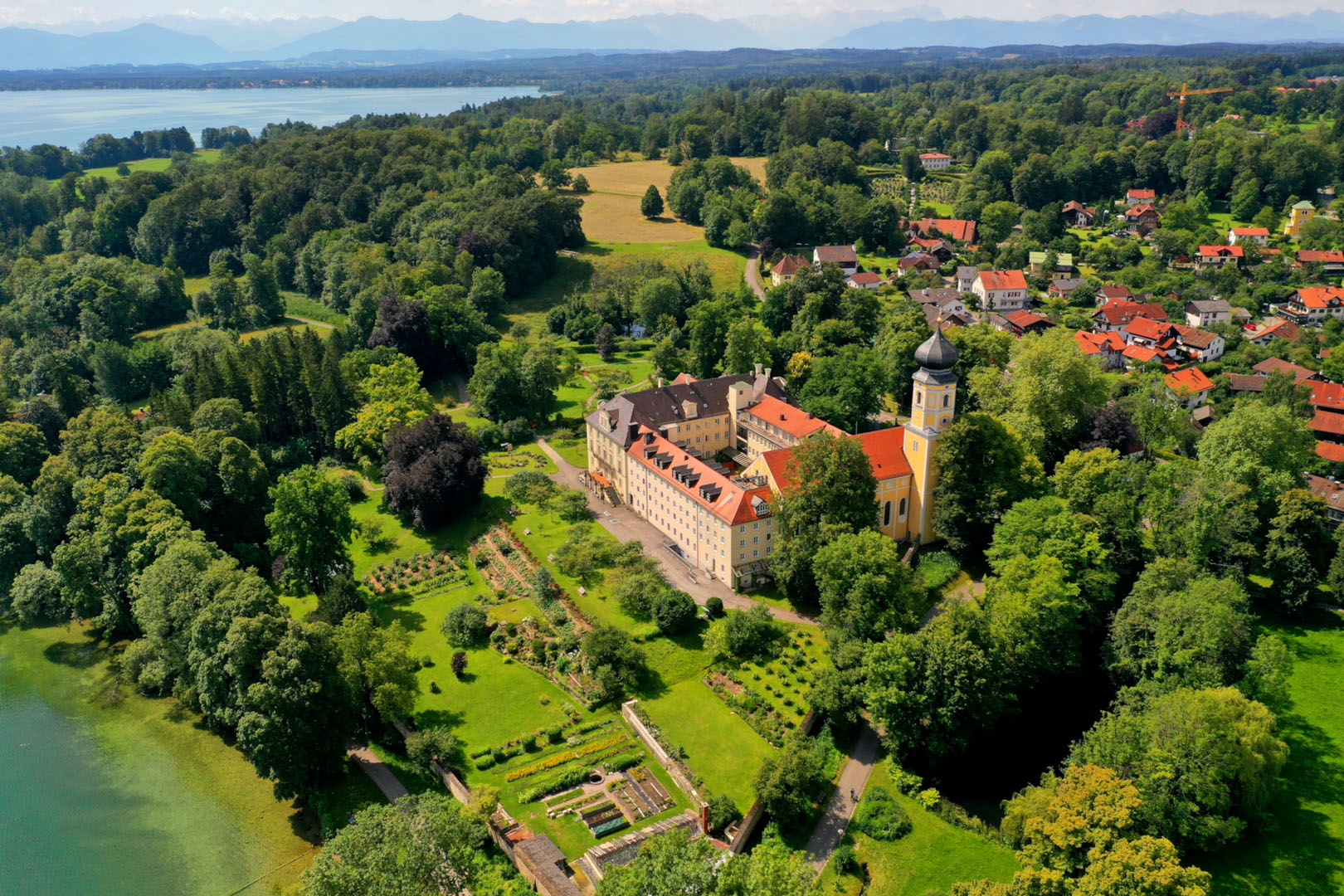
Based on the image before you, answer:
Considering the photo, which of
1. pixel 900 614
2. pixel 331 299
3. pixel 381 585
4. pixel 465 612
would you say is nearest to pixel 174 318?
pixel 331 299

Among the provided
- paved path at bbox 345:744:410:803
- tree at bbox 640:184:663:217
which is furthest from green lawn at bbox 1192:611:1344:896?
tree at bbox 640:184:663:217

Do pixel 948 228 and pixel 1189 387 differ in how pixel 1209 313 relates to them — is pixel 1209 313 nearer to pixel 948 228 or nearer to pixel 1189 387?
pixel 1189 387

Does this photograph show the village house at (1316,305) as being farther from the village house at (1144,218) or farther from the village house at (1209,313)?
the village house at (1144,218)

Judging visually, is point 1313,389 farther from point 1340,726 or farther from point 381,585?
point 381,585

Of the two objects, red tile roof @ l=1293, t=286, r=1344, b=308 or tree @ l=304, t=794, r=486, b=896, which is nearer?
tree @ l=304, t=794, r=486, b=896

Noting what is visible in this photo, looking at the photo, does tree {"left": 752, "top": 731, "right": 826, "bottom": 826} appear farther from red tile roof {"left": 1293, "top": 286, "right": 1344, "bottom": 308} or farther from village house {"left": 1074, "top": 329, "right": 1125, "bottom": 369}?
red tile roof {"left": 1293, "top": 286, "right": 1344, "bottom": 308}

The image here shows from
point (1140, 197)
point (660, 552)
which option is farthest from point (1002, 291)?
point (660, 552)

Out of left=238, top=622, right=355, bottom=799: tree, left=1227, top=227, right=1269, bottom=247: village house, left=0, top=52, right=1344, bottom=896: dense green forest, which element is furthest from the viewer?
left=1227, top=227, right=1269, bottom=247: village house

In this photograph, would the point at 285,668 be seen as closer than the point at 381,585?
Yes
